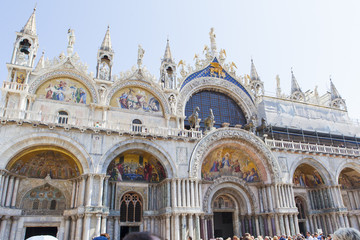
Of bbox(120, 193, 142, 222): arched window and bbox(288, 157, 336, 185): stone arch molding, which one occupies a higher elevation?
bbox(288, 157, 336, 185): stone arch molding

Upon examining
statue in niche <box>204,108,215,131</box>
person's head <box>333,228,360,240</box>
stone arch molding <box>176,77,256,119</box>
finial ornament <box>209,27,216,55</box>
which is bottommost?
person's head <box>333,228,360,240</box>

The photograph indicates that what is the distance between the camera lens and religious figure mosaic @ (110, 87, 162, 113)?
1958 centimetres

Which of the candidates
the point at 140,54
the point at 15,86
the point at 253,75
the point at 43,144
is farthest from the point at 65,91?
the point at 253,75

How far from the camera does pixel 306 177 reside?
22.6m

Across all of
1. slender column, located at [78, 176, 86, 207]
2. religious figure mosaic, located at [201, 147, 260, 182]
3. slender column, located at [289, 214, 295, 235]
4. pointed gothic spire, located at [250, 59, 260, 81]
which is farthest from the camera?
pointed gothic spire, located at [250, 59, 260, 81]

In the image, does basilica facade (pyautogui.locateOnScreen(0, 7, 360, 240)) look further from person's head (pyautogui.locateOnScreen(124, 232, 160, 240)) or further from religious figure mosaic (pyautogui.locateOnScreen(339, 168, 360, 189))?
person's head (pyautogui.locateOnScreen(124, 232, 160, 240))

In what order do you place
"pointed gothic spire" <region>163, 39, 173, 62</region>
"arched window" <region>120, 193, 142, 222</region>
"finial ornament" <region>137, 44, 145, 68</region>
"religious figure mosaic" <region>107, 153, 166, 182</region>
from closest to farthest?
"arched window" <region>120, 193, 142, 222</region>, "religious figure mosaic" <region>107, 153, 166, 182</region>, "finial ornament" <region>137, 44, 145, 68</region>, "pointed gothic spire" <region>163, 39, 173, 62</region>

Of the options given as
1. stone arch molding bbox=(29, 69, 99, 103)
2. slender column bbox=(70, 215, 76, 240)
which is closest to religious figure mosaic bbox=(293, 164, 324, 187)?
slender column bbox=(70, 215, 76, 240)

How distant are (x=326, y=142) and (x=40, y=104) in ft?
77.7

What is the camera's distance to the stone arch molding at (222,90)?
21.9 m

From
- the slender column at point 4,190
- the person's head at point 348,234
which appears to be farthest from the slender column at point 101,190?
the person's head at point 348,234

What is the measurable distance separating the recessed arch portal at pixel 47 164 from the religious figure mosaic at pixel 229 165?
833 centimetres

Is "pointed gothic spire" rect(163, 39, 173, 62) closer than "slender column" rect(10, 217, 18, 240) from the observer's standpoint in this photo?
No

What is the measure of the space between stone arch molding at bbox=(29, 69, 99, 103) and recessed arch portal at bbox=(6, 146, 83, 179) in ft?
13.5
